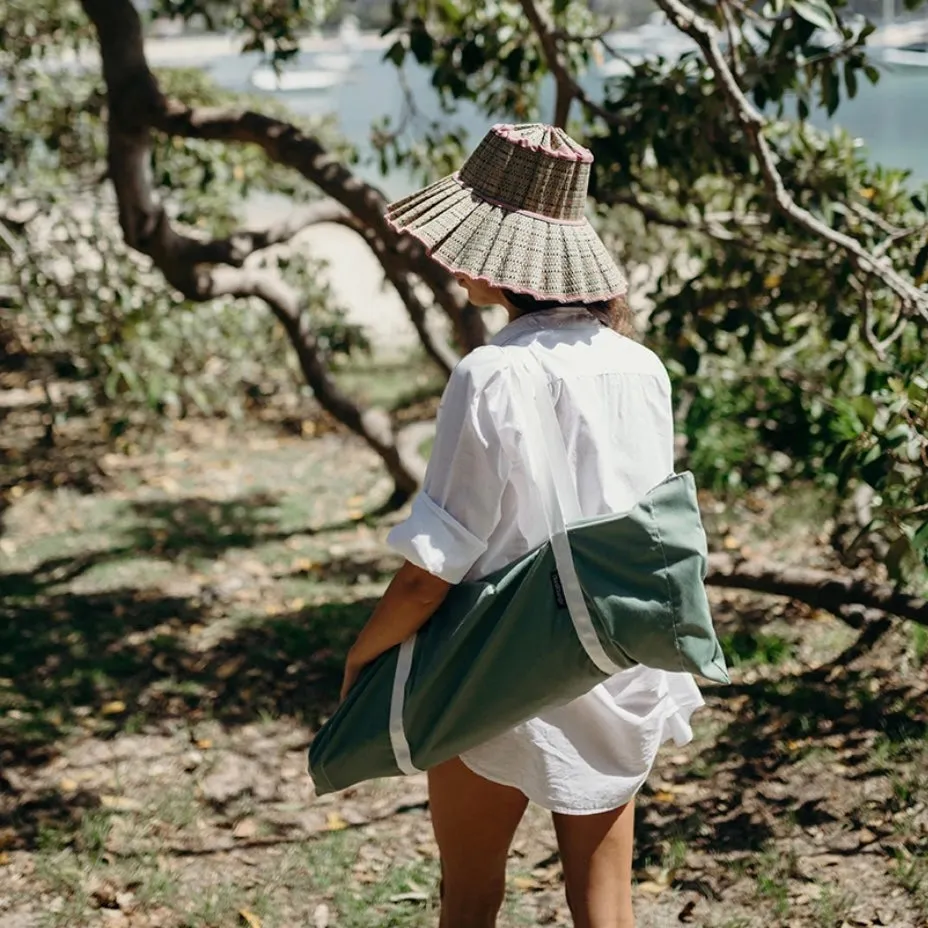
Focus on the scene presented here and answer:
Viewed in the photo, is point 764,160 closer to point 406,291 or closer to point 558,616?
point 558,616

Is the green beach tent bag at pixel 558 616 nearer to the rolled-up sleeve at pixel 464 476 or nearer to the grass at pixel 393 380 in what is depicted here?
the rolled-up sleeve at pixel 464 476

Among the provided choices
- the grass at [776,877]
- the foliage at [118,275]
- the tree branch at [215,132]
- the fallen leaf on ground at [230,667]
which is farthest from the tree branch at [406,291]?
the grass at [776,877]

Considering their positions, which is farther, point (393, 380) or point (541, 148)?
point (393, 380)

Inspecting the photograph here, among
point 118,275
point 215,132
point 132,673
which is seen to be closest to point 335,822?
point 132,673

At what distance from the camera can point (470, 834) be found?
2283mm

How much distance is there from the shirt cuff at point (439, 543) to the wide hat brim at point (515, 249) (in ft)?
1.30

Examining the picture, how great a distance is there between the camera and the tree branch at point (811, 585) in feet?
13.0

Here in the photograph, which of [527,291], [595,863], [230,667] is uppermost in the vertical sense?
[527,291]

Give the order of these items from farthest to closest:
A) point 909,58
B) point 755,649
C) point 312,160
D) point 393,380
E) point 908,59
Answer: point 393,380
point 909,58
point 908,59
point 312,160
point 755,649

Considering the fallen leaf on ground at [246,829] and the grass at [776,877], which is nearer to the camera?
the grass at [776,877]

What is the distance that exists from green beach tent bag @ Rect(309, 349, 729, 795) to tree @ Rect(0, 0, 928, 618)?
1.38 metres

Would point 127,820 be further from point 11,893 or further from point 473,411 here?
point 473,411

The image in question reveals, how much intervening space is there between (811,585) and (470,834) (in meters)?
2.17

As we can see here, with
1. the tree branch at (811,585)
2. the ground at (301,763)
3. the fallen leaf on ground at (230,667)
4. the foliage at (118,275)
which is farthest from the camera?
the foliage at (118,275)
